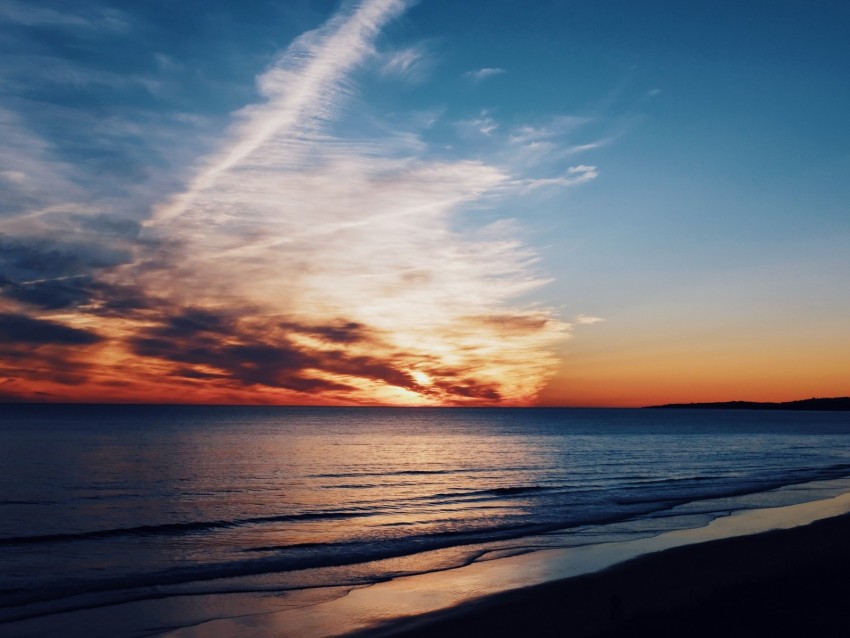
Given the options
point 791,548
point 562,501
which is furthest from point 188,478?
point 791,548

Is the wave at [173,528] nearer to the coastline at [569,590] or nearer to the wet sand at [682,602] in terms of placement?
the coastline at [569,590]

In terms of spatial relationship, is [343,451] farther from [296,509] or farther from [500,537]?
[500,537]

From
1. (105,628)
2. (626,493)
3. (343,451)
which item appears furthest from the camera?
(343,451)

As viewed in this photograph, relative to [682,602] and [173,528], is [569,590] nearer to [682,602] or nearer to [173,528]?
[682,602]

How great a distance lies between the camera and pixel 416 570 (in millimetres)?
19781

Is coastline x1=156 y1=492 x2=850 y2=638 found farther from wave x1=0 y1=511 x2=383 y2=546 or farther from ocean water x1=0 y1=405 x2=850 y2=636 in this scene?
wave x1=0 y1=511 x2=383 y2=546

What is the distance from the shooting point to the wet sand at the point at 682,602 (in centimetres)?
1260

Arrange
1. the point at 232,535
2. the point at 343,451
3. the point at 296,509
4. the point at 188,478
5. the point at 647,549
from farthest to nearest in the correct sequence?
the point at 343,451, the point at 188,478, the point at 296,509, the point at 232,535, the point at 647,549

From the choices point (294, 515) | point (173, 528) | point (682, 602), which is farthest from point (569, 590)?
point (173, 528)

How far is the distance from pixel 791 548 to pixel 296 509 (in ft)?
69.0

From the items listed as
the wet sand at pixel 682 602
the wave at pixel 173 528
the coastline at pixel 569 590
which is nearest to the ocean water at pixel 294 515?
the wave at pixel 173 528

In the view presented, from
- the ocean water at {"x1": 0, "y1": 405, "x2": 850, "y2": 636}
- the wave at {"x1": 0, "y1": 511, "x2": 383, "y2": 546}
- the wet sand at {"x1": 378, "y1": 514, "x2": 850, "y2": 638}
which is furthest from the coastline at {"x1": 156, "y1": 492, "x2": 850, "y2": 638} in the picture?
the wave at {"x1": 0, "y1": 511, "x2": 383, "y2": 546}

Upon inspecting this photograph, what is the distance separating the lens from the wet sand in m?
12.6

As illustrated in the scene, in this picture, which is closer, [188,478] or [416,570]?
[416,570]
